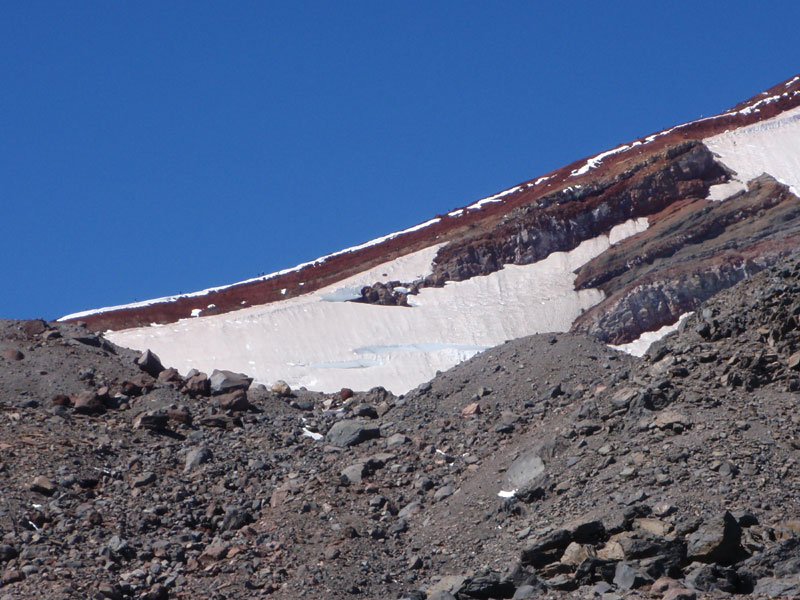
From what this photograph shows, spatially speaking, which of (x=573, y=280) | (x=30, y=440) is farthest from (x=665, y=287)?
(x=30, y=440)

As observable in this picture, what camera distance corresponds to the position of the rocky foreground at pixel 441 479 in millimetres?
9688

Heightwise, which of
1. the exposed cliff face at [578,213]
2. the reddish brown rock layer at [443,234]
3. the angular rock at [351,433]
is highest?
the reddish brown rock layer at [443,234]

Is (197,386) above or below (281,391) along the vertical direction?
above

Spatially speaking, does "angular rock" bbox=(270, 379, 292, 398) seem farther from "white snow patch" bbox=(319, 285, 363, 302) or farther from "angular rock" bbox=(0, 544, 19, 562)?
"white snow patch" bbox=(319, 285, 363, 302)

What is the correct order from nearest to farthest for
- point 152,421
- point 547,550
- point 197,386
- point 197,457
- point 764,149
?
1. point 547,550
2. point 197,457
3. point 152,421
4. point 197,386
5. point 764,149

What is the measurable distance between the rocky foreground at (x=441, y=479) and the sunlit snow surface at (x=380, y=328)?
8.94 metres

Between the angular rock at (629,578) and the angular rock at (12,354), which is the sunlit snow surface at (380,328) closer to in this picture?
the angular rock at (12,354)

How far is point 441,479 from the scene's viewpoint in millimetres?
13648

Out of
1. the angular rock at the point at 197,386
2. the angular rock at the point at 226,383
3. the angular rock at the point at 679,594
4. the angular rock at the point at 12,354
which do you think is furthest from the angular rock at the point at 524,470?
the angular rock at the point at 12,354

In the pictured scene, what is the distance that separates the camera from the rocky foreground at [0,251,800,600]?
9.69 metres

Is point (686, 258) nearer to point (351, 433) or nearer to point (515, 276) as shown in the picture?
point (515, 276)

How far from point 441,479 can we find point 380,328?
16546 millimetres

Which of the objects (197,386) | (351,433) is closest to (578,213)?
(197,386)

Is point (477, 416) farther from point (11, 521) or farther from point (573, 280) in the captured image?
point (573, 280)
